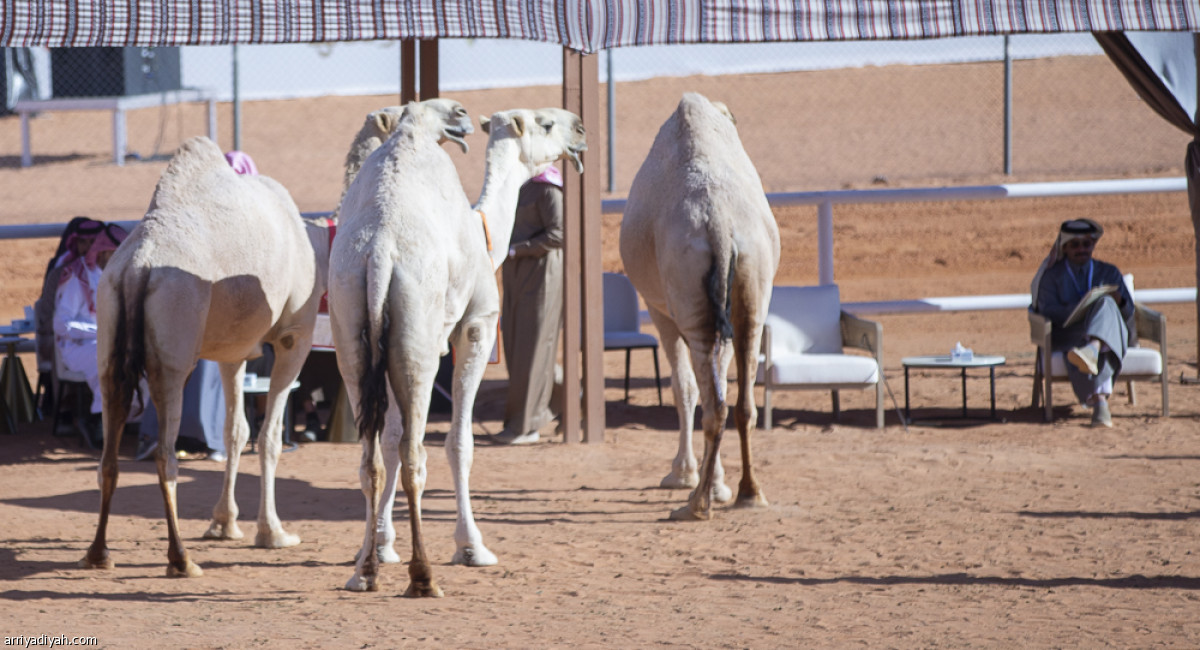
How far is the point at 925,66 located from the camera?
37.1 metres

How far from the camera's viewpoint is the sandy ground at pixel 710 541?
5.20 meters

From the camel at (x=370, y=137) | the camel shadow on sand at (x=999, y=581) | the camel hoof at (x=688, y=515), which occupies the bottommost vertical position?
the camel shadow on sand at (x=999, y=581)

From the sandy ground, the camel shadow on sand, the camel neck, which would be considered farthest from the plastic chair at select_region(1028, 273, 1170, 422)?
the camel neck

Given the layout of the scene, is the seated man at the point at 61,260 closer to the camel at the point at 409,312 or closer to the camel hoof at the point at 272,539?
the camel hoof at the point at 272,539

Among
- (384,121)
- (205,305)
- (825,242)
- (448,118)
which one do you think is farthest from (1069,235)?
(205,305)

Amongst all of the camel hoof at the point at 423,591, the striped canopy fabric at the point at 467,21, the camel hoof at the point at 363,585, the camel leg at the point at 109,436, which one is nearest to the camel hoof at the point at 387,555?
the camel hoof at the point at 363,585

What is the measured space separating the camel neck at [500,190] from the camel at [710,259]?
0.94m

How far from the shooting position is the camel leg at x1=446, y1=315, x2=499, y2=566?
6176 mm

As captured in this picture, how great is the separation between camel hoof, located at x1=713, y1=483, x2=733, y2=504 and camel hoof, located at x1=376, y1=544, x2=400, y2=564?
7.06 ft

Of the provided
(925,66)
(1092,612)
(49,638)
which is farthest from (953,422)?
(925,66)

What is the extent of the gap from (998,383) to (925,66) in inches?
1065

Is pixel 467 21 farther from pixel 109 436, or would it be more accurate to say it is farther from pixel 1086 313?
pixel 1086 313

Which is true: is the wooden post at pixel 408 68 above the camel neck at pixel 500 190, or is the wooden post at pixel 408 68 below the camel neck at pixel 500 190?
above

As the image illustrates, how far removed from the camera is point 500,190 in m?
6.77
